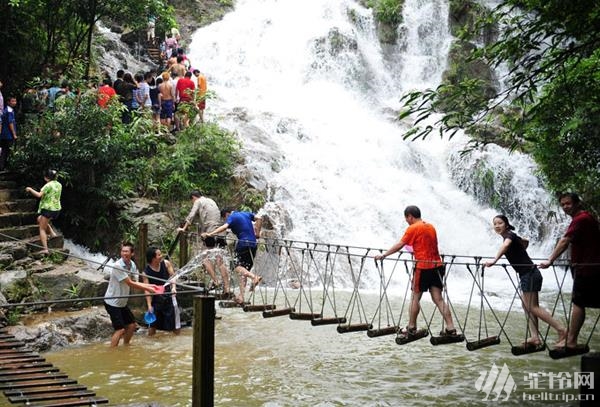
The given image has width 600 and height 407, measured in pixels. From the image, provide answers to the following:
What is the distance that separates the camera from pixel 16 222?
32.1 feet

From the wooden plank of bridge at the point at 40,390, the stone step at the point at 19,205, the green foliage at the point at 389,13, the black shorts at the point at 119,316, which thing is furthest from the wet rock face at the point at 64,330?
the green foliage at the point at 389,13

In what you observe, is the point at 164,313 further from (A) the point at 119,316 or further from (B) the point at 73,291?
(B) the point at 73,291

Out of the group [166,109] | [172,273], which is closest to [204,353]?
[172,273]

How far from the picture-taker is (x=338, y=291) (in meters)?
12.0

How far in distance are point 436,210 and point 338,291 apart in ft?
13.1

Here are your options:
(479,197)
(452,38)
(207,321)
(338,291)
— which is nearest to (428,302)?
(338,291)

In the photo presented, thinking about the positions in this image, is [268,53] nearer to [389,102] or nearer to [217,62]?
[217,62]

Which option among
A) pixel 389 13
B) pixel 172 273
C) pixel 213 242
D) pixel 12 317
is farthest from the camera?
pixel 389 13

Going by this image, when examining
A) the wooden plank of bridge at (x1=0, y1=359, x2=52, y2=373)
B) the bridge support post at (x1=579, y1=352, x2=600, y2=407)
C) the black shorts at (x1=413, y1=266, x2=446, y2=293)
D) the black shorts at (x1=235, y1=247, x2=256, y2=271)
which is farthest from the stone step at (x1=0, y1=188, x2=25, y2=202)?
the bridge support post at (x1=579, y1=352, x2=600, y2=407)

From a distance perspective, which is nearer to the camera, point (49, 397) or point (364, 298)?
point (49, 397)

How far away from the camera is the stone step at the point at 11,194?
10.1m

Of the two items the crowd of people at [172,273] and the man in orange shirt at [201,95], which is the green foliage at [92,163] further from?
the crowd of people at [172,273]

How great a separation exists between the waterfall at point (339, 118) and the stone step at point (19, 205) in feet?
15.2

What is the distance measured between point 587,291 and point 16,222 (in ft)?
26.2
